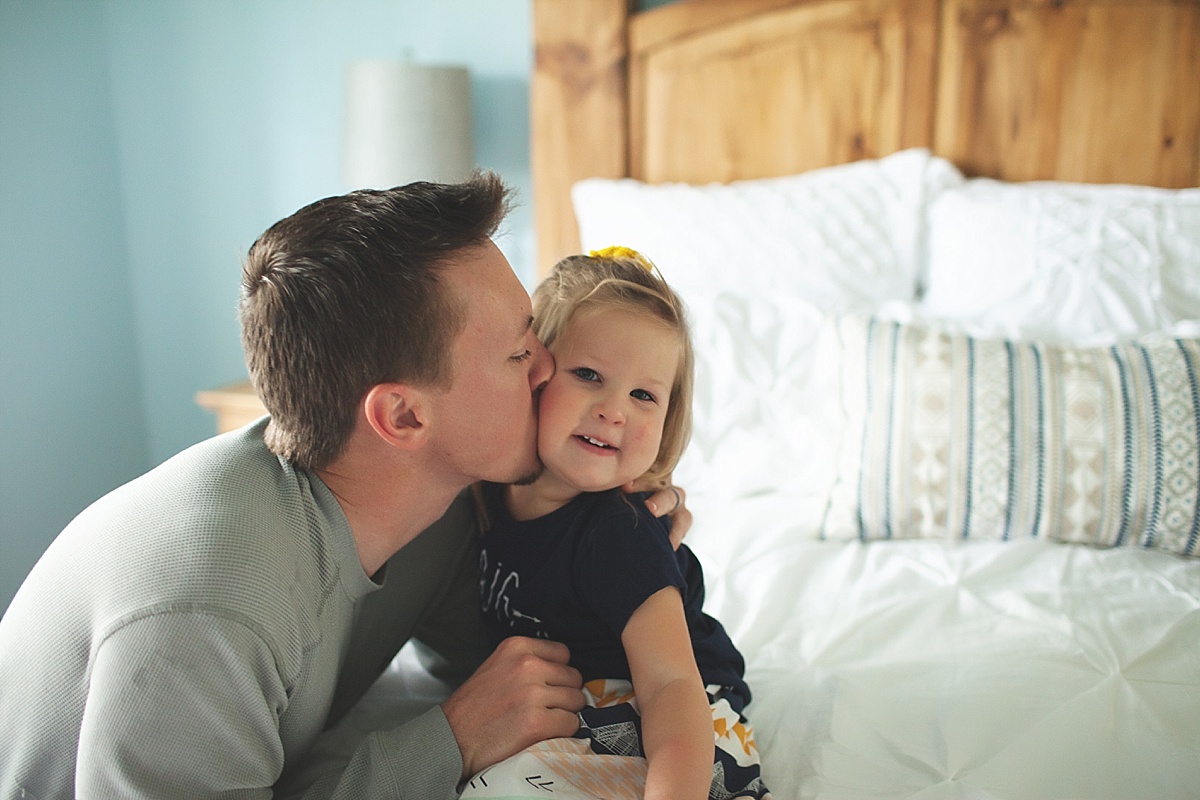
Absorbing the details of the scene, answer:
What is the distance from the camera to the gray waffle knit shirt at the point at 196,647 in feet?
2.52

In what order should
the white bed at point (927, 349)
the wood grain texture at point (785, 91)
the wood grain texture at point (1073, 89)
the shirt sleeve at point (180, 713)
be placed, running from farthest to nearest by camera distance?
the wood grain texture at point (785, 91) < the wood grain texture at point (1073, 89) < the white bed at point (927, 349) < the shirt sleeve at point (180, 713)

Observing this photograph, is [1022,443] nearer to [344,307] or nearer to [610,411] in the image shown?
[610,411]

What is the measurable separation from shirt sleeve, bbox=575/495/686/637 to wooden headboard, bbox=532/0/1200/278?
1.32 metres

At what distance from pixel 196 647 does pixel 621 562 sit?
408 mm

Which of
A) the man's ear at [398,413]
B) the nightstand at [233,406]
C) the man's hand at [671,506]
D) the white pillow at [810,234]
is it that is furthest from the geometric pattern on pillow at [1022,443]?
the nightstand at [233,406]

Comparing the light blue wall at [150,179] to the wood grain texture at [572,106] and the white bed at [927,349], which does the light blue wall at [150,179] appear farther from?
the white bed at [927,349]

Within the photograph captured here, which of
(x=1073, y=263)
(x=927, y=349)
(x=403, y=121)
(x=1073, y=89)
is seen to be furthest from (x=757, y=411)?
Answer: (x=403, y=121)

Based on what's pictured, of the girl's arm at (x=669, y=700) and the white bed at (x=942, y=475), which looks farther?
the white bed at (x=942, y=475)

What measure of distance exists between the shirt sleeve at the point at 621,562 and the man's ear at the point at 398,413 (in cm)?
21

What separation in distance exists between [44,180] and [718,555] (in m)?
1.89

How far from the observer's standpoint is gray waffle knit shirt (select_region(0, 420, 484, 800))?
2.52ft

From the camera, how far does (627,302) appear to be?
3.42ft

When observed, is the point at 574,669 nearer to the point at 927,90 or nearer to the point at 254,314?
the point at 254,314

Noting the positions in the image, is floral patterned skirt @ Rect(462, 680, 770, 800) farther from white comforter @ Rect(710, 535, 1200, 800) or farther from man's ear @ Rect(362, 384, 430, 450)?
man's ear @ Rect(362, 384, 430, 450)
